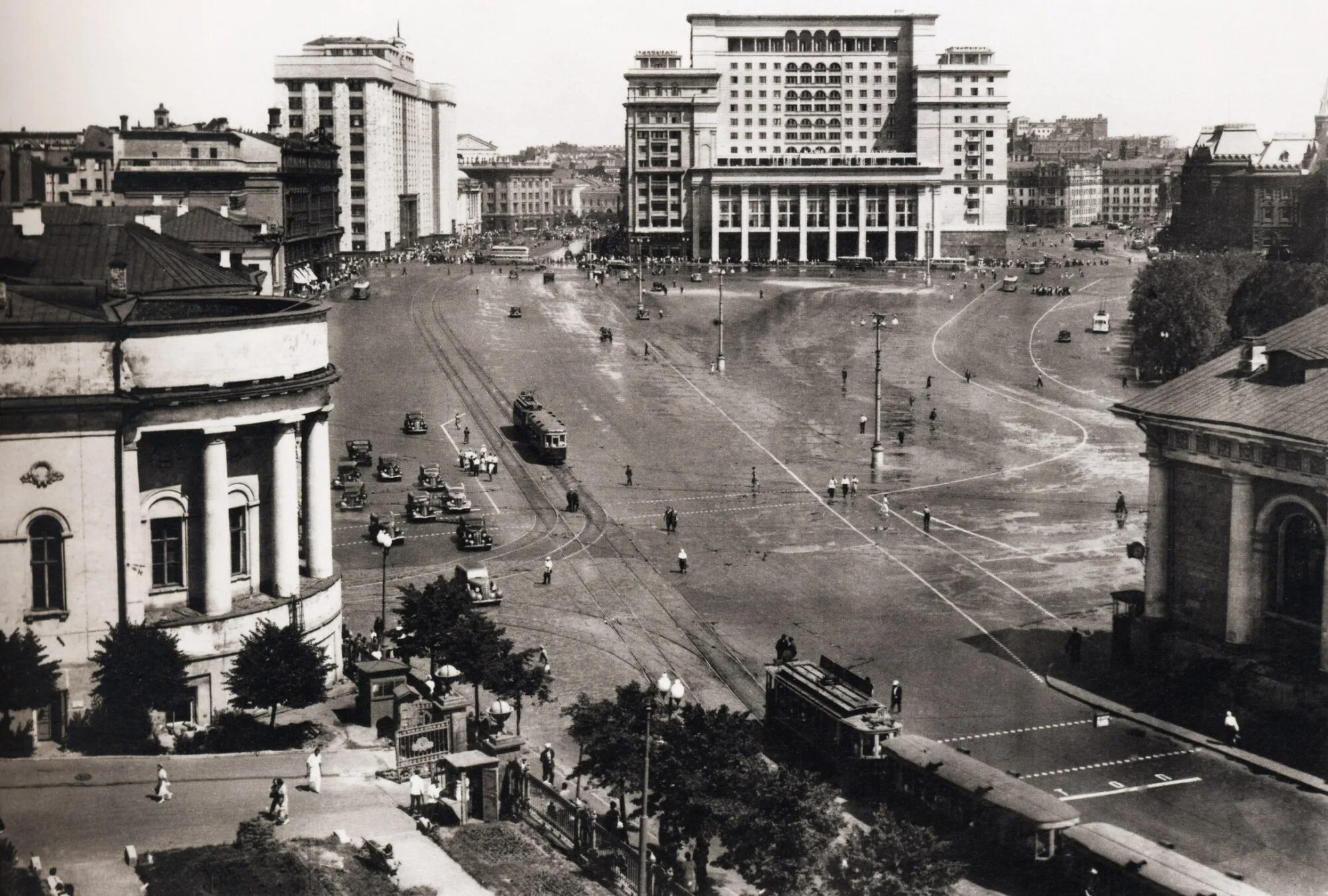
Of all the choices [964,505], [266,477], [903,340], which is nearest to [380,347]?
[903,340]

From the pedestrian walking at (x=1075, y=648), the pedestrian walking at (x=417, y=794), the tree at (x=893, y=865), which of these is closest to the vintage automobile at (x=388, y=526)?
the pedestrian walking at (x=1075, y=648)

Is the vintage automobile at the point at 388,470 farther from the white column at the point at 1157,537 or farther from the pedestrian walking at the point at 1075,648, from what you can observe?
the white column at the point at 1157,537

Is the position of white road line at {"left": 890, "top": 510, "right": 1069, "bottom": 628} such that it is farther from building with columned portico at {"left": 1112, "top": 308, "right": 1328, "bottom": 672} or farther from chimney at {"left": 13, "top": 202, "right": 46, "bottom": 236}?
chimney at {"left": 13, "top": 202, "right": 46, "bottom": 236}

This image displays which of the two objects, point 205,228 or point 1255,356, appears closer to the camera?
point 1255,356

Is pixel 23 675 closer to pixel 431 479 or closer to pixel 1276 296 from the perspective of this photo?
pixel 431 479

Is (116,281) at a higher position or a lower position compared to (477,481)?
higher

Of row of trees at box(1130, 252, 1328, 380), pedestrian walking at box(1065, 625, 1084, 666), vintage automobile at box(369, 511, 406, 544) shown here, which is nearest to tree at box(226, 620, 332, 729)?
pedestrian walking at box(1065, 625, 1084, 666)

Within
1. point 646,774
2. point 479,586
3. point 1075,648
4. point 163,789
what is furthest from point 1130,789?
point 479,586

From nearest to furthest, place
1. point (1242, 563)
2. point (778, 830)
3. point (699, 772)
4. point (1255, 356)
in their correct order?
point (778, 830), point (699, 772), point (1242, 563), point (1255, 356)
